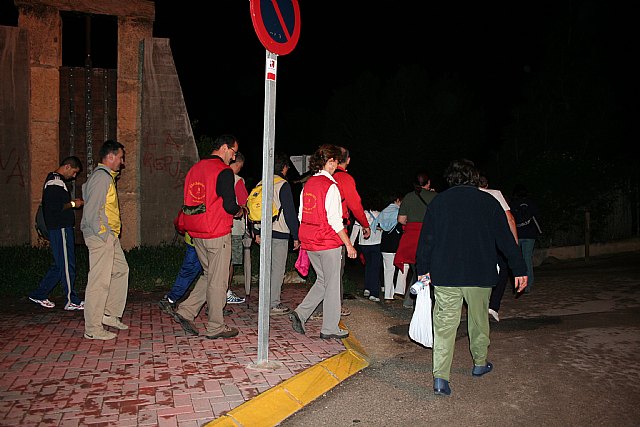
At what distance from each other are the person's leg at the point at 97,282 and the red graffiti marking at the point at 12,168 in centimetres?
601

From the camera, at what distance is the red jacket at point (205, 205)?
21.3ft

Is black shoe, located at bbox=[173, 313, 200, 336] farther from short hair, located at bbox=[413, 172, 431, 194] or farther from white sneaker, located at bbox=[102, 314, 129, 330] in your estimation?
short hair, located at bbox=[413, 172, 431, 194]

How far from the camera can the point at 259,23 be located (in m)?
5.20

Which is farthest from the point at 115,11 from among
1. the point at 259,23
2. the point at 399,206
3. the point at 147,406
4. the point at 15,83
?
the point at 147,406

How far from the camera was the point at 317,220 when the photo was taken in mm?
6652

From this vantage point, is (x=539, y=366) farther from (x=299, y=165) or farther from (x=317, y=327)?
(x=299, y=165)

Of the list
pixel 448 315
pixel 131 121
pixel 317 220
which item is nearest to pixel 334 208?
pixel 317 220

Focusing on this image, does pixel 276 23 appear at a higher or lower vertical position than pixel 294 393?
higher

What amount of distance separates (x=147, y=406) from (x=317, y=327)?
2908mm

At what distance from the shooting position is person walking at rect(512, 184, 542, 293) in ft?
33.6

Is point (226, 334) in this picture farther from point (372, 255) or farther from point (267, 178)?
point (372, 255)

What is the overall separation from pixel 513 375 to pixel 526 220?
4.87m

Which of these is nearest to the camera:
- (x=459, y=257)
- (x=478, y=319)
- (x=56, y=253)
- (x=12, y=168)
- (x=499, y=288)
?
(x=459, y=257)

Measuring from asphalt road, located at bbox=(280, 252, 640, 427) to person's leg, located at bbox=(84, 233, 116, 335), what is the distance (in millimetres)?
2756
